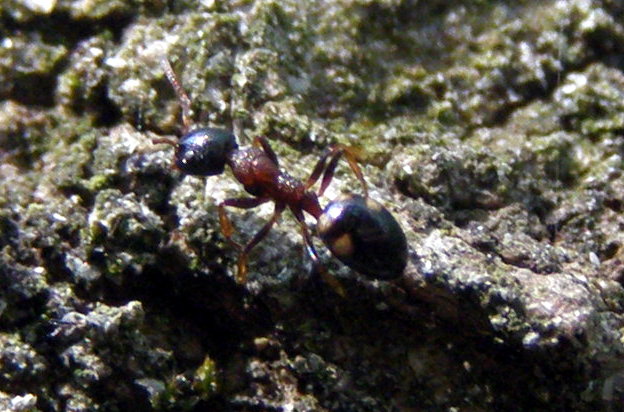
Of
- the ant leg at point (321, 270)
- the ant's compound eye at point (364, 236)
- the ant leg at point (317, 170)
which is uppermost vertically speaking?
the ant leg at point (317, 170)

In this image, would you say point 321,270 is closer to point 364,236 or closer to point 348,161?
point 364,236

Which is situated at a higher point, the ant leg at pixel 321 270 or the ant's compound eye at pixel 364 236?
the ant's compound eye at pixel 364 236

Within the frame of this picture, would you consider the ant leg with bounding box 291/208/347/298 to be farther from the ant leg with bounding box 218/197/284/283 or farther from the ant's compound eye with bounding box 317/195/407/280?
the ant leg with bounding box 218/197/284/283

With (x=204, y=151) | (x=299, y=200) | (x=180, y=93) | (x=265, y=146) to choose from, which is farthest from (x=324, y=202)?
(x=180, y=93)

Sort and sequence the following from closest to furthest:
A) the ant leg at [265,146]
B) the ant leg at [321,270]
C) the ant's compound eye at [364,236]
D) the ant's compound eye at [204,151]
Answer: the ant's compound eye at [364,236]
the ant leg at [321,270]
the ant's compound eye at [204,151]
the ant leg at [265,146]

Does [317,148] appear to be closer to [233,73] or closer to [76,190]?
[233,73]

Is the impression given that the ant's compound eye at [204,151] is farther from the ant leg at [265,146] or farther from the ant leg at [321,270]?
the ant leg at [321,270]

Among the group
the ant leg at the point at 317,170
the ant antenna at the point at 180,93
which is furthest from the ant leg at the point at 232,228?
the ant antenna at the point at 180,93

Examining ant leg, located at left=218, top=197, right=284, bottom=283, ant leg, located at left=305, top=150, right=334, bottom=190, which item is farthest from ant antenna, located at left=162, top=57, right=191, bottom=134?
ant leg, located at left=305, top=150, right=334, bottom=190
